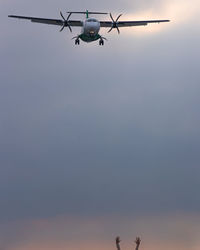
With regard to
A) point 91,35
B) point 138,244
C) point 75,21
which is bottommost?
point 138,244

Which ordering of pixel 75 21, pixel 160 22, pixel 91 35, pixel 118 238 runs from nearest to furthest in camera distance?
pixel 118 238 → pixel 91 35 → pixel 75 21 → pixel 160 22

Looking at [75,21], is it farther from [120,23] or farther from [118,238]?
[118,238]

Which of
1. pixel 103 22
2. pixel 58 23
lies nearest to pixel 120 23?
pixel 103 22

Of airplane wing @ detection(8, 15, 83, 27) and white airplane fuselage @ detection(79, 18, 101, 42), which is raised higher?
airplane wing @ detection(8, 15, 83, 27)

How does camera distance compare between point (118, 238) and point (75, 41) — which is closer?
point (118, 238)

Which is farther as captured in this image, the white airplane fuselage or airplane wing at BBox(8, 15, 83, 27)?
airplane wing at BBox(8, 15, 83, 27)

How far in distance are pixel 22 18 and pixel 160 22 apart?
1062 inches

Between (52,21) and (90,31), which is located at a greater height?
(52,21)

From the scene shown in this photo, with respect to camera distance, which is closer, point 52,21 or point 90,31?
point 90,31

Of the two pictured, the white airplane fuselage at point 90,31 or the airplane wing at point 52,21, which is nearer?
the white airplane fuselage at point 90,31

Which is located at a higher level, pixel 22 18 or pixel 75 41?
pixel 22 18

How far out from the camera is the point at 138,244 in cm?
7750

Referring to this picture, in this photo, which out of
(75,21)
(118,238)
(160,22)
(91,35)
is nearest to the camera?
(118,238)

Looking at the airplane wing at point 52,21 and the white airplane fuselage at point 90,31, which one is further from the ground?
the airplane wing at point 52,21
